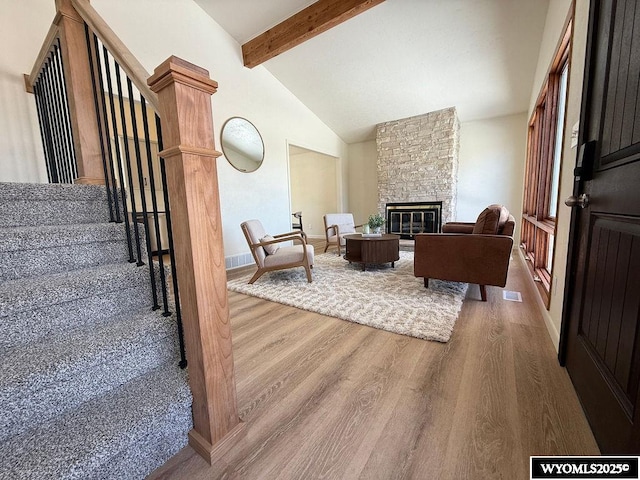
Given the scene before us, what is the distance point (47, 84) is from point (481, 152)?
20.6 feet

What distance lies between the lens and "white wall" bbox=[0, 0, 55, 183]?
2145mm

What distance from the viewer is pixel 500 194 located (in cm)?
512

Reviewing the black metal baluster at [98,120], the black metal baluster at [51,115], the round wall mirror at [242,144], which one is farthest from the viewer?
the round wall mirror at [242,144]

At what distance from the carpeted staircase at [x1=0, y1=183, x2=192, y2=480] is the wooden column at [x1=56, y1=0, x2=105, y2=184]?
28cm

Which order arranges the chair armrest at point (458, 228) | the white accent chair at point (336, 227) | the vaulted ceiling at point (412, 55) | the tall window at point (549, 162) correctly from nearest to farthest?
1. the tall window at point (549, 162)
2. the vaulted ceiling at point (412, 55)
3. the chair armrest at point (458, 228)
4. the white accent chair at point (336, 227)

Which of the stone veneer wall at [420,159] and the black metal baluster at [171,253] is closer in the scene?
the black metal baluster at [171,253]

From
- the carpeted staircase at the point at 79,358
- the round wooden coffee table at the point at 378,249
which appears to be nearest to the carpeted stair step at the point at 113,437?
the carpeted staircase at the point at 79,358

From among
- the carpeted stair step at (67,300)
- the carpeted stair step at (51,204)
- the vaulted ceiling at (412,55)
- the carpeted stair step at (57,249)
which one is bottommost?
the carpeted stair step at (67,300)

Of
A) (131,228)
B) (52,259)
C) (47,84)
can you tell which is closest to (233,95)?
(47,84)

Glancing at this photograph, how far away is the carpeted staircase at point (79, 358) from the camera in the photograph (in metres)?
0.75

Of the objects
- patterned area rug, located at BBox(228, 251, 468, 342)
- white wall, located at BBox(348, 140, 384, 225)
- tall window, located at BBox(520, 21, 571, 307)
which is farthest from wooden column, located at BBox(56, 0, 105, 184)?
white wall, located at BBox(348, 140, 384, 225)

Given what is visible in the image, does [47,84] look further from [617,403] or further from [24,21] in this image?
[617,403]

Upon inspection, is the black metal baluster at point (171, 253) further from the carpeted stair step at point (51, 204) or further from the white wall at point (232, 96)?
the white wall at point (232, 96)

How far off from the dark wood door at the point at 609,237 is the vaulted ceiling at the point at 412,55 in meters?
2.64
